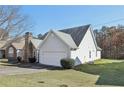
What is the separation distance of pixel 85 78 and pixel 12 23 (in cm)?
524

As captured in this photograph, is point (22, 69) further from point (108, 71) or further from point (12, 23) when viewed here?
point (108, 71)

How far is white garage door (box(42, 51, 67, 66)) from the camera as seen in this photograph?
1569 centimetres

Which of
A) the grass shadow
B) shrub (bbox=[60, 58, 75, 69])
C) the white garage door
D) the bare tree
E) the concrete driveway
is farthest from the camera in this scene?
the white garage door

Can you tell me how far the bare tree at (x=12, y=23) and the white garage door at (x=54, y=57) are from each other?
2.72 metres

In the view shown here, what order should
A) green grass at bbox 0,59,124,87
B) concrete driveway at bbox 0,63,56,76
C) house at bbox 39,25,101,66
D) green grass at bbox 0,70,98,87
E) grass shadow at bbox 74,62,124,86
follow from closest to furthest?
green grass at bbox 0,70,98,87 < green grass at bbox 0,59,124,87 < grass shadow at bbox 74,62,124,86 < concrete driveway at bbox 0,63,56,76 < house at bbox 39,25,101,66

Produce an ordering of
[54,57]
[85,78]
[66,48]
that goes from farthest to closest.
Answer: [66,48] < [54,57] < [85,78]

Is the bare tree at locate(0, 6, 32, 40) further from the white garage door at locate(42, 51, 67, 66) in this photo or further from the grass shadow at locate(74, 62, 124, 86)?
the grass shadow at locate(74, 62, 124, 86)

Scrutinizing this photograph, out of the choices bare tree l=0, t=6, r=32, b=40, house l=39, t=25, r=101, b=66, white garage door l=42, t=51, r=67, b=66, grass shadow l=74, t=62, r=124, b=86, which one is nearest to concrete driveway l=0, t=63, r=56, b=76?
white garage door l=42, t=51, r=67, b=66

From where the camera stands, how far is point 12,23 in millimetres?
13695

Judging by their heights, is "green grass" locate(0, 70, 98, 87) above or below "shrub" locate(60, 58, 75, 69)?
below

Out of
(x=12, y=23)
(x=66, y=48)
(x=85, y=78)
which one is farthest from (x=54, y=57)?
(x=85, y=78)

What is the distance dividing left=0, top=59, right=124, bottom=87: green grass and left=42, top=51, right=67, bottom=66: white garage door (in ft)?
7.94
